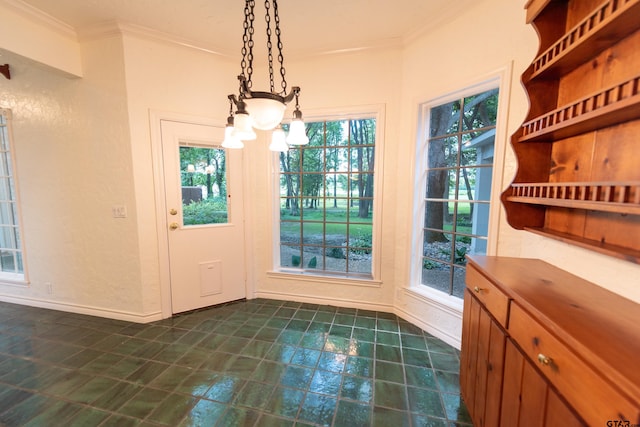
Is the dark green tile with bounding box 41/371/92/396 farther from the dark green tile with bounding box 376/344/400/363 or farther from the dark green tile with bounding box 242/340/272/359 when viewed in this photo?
the dark green tile with bounding box 376/344/400/363

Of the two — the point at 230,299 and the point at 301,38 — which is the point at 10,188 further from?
the point at 301,38

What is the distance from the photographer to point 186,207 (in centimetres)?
268

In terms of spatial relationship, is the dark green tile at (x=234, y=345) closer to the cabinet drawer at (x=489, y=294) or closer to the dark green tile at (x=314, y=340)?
the dark green tile at (x=314, y=340)

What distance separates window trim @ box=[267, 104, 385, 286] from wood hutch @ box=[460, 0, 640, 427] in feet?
4.26

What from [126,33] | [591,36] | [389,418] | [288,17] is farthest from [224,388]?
[126,33]

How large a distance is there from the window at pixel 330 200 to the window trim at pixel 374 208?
56 mm

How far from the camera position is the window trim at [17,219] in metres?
2.64

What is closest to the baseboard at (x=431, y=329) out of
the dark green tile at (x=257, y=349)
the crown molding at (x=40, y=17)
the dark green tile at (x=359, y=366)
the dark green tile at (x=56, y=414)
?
the dark green tile at (x=359, y=366)

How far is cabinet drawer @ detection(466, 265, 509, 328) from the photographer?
1083 millimetres

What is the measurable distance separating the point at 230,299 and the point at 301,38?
9.42ft

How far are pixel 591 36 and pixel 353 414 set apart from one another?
7.01ft

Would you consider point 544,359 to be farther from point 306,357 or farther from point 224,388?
point 224,388

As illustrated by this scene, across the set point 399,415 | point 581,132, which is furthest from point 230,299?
point 581,132

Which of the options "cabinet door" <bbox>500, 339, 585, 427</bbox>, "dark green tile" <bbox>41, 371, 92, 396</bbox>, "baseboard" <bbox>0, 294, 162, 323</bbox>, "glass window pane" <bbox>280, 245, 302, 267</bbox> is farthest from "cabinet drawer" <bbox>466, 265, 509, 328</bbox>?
"baseboard" <bbox>0, 294, 162, 323</bbox>
